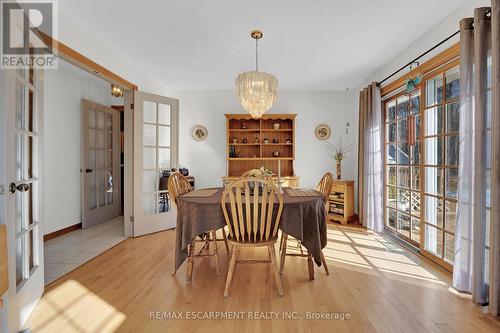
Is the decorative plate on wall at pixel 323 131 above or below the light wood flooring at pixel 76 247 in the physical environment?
above

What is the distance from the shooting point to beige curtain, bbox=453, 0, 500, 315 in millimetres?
1827

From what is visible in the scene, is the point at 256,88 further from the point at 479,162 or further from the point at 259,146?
the point at 259,146

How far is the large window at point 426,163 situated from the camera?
2670 mm

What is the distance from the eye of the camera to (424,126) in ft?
10.0

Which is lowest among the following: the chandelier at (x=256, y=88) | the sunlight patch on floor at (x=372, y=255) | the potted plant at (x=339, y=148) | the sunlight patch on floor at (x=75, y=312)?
the sunlight patch on floor at (x=75, y=312)

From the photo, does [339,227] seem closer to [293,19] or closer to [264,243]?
[264,243]

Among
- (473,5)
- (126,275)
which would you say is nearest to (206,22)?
(473,5)

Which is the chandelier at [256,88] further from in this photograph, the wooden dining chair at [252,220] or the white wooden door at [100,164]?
the white wooden door at [100,164]

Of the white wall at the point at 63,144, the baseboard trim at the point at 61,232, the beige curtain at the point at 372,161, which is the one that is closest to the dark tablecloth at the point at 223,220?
the beige curtain at the point at 372,161

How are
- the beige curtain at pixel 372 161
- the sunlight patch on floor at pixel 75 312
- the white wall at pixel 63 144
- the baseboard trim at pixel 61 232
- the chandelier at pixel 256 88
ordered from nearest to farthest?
the sunlight patch on floor at pixel 75 312, the chandelier at pixel 256 88, the baseboard trim at pixel 61 232, the white wall at pixel 63 144, the beige curtain at pixel 372 161

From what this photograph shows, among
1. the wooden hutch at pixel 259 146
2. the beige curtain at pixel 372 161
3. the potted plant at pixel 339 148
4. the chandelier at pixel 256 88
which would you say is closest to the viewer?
the chandelier at pixel 256 88

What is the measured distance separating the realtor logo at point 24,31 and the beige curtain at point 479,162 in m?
3.15

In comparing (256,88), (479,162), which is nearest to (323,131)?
(256,88)

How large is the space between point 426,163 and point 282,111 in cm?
285
